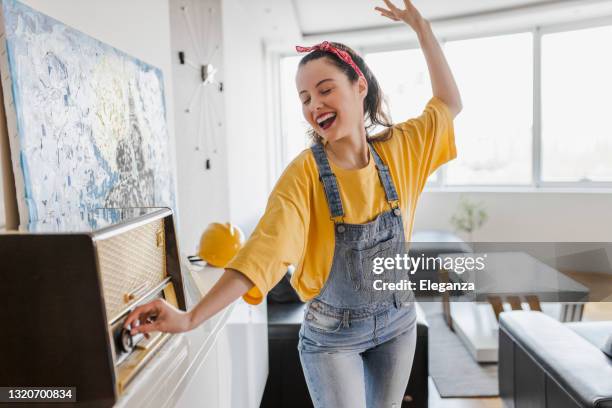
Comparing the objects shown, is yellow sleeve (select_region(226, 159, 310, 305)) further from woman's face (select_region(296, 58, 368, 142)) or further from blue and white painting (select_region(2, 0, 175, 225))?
blue and white painting (select_region(2, 0, 175, 225))

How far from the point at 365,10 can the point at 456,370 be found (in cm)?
368

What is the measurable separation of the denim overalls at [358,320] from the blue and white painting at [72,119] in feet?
2.05

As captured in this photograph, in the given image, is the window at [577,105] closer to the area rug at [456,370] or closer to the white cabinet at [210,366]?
the area rug at [456,370]

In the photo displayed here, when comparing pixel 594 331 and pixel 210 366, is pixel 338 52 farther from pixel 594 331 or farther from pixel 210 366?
pixel 594 331

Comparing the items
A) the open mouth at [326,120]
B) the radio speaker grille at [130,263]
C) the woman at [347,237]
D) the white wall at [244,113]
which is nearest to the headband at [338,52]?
the woman at [347,237]

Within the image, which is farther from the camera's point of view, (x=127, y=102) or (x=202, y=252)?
(x=202, y=252)

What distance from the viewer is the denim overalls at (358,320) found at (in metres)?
1.07

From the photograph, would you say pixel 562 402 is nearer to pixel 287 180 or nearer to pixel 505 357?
pixel 505 357

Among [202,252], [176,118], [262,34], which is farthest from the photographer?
[262,34]

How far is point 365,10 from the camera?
491 cm

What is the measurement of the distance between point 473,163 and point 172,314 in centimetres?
590

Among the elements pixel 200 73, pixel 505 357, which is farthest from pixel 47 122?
pixel 505 357

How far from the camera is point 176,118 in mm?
2193

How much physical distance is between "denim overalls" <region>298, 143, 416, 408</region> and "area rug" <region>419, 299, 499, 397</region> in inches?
66.2
